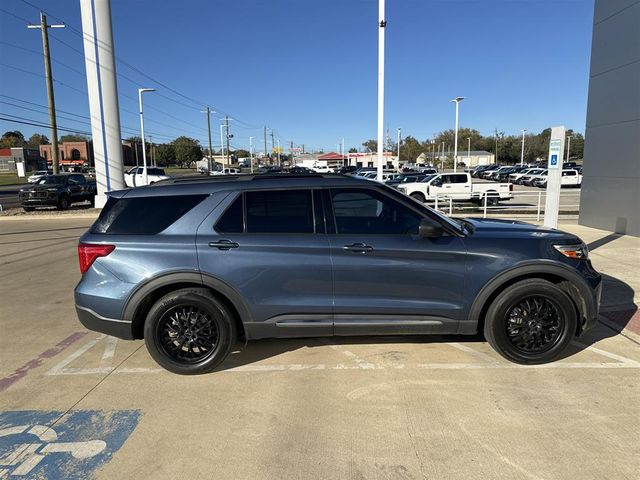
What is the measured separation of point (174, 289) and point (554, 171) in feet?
22.1

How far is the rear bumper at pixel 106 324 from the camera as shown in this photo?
3.90 m

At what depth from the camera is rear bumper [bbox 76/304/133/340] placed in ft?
12.8

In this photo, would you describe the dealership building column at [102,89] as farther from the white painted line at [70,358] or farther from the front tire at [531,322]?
the front tire at [531,322]

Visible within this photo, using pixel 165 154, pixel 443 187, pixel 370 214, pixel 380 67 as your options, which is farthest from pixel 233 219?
pixel 165 154

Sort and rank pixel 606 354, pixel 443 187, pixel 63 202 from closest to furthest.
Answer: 1. pixel 606 354
2. pixel 63 202
3. pixel 443 187

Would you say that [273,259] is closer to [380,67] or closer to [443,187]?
[380,67]

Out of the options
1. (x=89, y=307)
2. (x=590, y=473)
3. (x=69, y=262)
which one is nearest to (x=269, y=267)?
(x=89, y=307)

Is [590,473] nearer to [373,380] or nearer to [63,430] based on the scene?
[373,380]

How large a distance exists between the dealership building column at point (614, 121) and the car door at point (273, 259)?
31.5 ft

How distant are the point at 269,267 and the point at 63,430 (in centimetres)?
193

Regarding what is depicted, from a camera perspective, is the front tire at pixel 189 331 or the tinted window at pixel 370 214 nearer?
the front tire at pixel 189 331

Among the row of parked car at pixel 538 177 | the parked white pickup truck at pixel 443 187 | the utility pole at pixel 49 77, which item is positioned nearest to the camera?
the parked white pickup truck at pixel 443 187

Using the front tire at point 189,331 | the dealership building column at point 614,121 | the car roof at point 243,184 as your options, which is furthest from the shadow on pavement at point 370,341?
the dealership building column at point 614,121

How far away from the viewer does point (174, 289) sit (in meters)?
3.95
